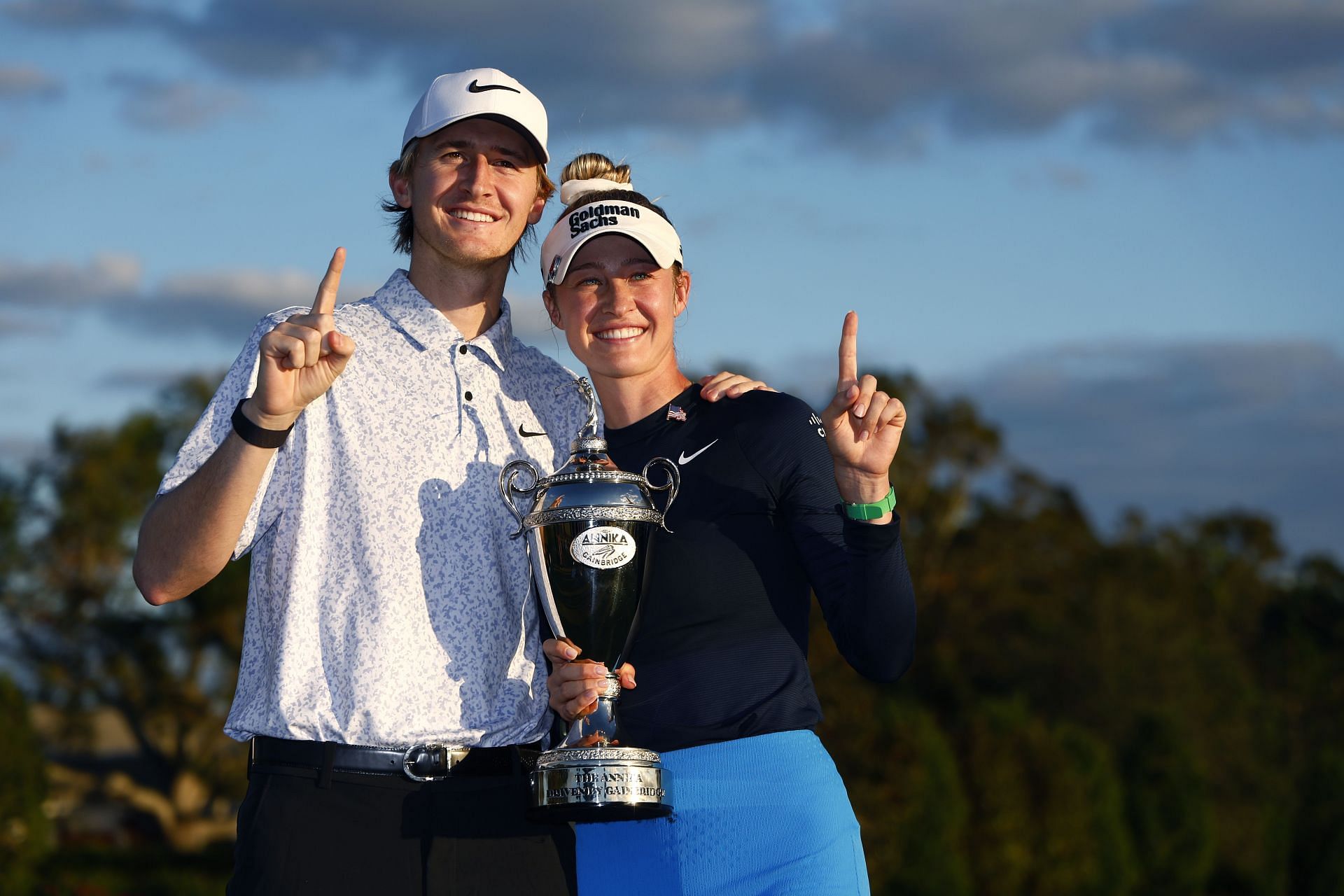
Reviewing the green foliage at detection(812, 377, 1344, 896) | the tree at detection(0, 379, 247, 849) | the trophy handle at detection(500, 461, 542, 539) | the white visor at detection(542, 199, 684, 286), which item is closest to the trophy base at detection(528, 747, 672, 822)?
the trophy handle at detection(500, 461, 542, 539)

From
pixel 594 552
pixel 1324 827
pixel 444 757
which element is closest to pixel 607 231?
pixel 594 552

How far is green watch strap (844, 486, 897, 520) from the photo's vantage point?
4.10 meters

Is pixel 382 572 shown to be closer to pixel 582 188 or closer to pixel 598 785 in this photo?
pixel 598 785

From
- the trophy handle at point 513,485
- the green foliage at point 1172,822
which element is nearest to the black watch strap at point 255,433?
the trophy handle at point 513,485

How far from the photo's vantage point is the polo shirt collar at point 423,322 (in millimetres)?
4359

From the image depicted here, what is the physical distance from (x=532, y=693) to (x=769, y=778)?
0.72m

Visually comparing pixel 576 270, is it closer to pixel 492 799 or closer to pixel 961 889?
pixel 492 799

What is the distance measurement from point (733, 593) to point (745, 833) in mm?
668

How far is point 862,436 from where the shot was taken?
13.4 ft

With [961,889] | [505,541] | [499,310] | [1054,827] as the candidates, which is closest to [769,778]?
[505,541]

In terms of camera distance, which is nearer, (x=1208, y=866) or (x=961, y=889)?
(x=961, y=889)

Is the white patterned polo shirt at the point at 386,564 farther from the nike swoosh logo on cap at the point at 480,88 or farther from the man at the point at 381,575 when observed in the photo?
the nike swoosh logo on cap at the point at 480,88

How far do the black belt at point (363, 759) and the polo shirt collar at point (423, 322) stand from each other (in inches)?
46.0

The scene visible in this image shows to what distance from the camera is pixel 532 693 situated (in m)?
4.26
